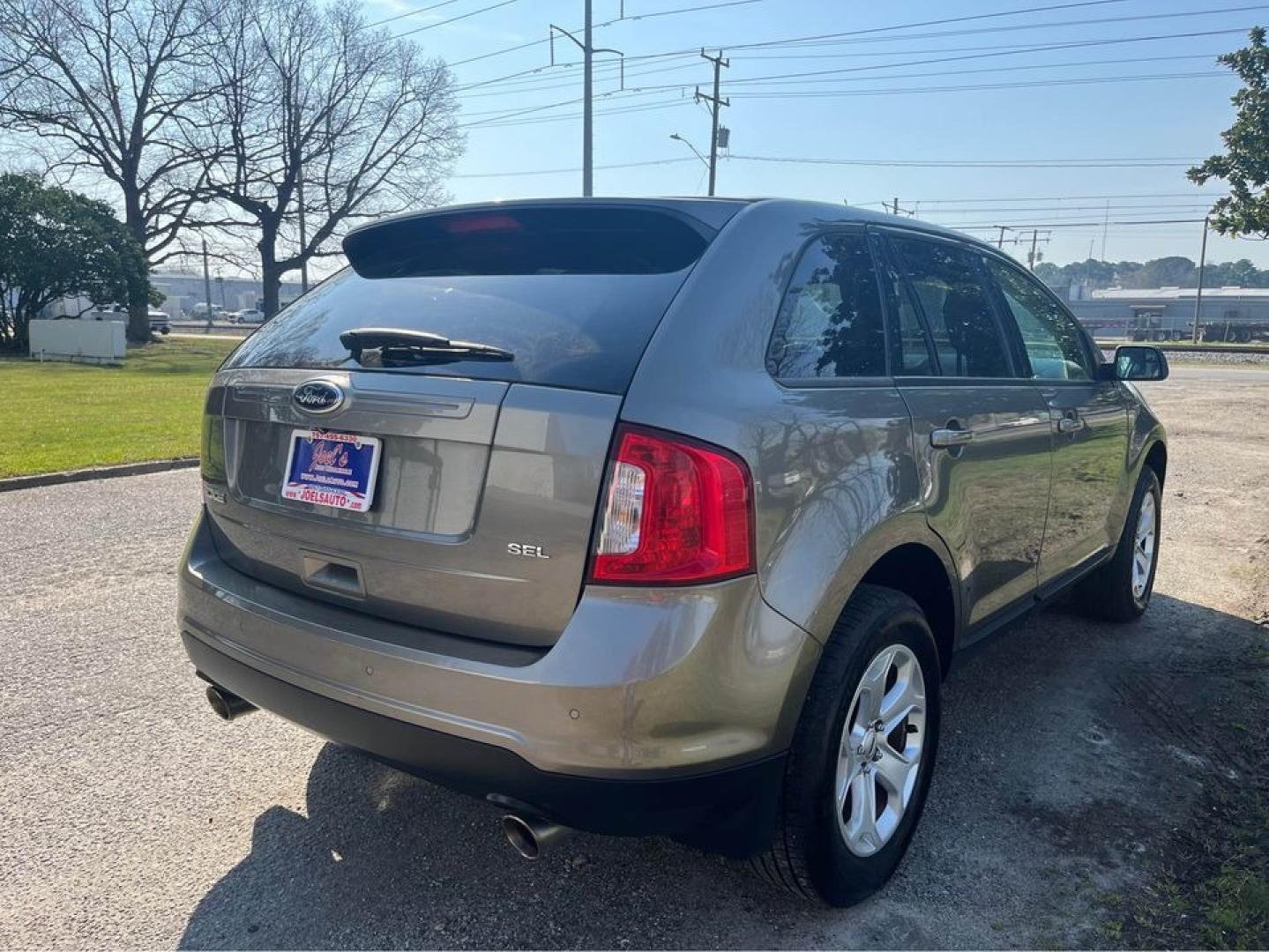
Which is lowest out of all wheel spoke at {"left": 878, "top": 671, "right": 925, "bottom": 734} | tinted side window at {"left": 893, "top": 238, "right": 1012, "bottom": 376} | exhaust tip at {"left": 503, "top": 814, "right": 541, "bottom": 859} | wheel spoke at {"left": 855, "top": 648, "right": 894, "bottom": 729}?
Answer: exhaust tip at {"left": 503, "top": 814, "right": 541, "bottom": 859}

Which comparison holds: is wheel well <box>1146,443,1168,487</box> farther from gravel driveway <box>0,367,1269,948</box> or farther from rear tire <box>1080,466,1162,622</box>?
gravel driveway <box>0,367,1269,948</box>

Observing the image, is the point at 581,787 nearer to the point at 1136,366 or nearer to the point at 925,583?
the point at 925,583

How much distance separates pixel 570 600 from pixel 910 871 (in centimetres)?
146

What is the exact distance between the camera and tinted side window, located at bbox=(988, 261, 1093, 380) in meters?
3.81

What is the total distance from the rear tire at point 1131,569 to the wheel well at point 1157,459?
0.15 ft

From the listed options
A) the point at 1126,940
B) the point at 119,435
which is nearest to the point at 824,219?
the point at 1126,940

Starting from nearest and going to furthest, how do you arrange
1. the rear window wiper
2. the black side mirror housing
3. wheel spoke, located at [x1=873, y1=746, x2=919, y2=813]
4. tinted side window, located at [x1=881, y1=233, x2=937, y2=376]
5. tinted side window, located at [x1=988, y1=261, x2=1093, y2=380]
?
1. the rear window wiper
2. wheel spoke, located at [x1=873, y1=746, x2=919, y2=813]
3. tinted side window, located at [x1=881, y1=233, x2=937, y2=376]
4. tinted side window, located at [x1=988, y1=261, x2=1093, y2=380]
5. the black side mirror housing

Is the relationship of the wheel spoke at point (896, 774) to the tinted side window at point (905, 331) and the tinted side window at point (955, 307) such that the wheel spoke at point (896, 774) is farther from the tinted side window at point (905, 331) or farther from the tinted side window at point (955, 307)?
the tinted side window at point (955, 307)

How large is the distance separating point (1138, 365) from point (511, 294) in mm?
3335

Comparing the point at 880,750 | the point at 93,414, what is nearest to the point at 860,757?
the point at 880,750

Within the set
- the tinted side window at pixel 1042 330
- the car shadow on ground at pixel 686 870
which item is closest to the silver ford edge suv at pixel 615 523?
the car shadow on ground at pixel 686 870

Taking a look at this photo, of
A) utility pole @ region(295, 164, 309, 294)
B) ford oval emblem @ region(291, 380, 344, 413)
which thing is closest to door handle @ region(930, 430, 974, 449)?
ford oval emblem @ region(291, 380, 344, 413)

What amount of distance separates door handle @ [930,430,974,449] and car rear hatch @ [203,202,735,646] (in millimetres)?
928

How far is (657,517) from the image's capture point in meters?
2.04
